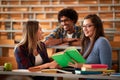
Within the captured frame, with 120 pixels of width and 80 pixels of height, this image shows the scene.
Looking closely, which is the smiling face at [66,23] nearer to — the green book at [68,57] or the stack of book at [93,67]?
the green book at [68,57]

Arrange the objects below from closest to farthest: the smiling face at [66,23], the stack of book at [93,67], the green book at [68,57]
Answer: the stack of book at [93,67], the green book at [68,57], the smiling face at [66,23]

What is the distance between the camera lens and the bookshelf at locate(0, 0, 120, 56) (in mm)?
7082

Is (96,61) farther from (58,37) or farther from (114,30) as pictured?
(114,30)

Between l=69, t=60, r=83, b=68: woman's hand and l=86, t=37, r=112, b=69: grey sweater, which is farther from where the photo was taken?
l=86, t=37, r=112, b=69: grey sweater

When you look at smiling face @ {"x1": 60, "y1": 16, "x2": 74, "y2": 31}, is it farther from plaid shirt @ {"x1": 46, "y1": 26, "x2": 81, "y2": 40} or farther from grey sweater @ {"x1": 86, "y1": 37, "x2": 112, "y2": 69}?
grey sweater @ {"x1": 86, "y1": 37, "x2": 112, "y2": 69}

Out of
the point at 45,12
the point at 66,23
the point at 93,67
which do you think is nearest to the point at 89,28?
the point at 93,67


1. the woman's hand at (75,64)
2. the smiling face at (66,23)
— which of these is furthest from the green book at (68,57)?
the smiling face at (66,23)

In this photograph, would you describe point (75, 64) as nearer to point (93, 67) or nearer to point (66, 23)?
point (93, 67)

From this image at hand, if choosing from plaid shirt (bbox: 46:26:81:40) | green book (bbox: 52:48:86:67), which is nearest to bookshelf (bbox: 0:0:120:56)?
plaid shirt (bbox: 46:26:81:40)

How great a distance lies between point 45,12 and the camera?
7.30 metres

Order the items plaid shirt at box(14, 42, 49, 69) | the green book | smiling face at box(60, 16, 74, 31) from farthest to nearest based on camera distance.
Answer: smiling face at box(60, 16, 74, 31) < plaid shirt at box(14, 42, 49, 69) < the green book

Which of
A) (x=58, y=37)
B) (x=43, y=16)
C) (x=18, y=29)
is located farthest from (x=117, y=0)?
(x=58, y=37)

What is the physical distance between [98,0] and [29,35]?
438 cm

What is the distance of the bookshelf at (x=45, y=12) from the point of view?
7.08m
